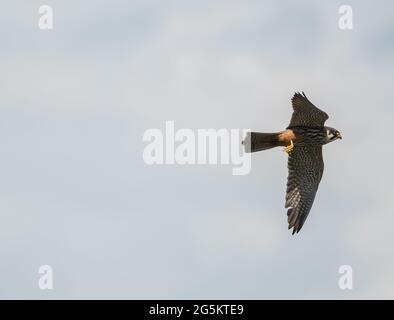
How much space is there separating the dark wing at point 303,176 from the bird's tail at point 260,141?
37.0 inches

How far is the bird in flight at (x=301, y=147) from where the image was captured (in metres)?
23.2

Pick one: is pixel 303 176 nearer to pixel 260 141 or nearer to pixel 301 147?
pixel 301 147

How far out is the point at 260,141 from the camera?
75.3 ft

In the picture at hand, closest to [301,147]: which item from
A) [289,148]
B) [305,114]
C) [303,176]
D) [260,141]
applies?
[289,148]

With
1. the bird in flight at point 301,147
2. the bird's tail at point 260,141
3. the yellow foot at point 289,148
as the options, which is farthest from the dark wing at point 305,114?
the bird's tail at point 260,141

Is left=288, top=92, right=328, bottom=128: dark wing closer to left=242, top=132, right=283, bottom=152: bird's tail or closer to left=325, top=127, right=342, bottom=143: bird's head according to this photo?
left=325, top=127, right=342, bottom=143: bird's head

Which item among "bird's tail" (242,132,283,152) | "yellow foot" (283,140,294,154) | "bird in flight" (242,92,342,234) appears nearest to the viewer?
Result: "bird's tail" (242,132,283,152)

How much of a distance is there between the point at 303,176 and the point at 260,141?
1903 millimetres

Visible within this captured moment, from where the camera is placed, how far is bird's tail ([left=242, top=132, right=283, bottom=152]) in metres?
22.7

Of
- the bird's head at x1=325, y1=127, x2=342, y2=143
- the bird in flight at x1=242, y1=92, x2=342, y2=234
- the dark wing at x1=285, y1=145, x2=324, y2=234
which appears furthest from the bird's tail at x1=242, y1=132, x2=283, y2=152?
the bird's head at x1=325, y1=127, x2=342, y2=143

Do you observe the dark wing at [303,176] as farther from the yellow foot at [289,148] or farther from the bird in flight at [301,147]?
the yellow foot at [289,148]
